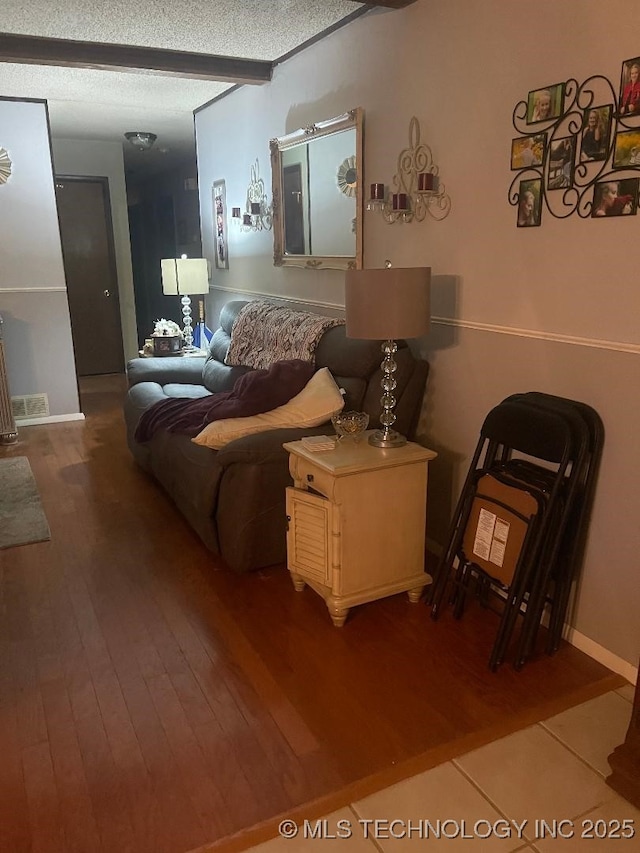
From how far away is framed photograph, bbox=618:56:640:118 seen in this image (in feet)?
5.95

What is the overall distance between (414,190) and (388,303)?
743mm

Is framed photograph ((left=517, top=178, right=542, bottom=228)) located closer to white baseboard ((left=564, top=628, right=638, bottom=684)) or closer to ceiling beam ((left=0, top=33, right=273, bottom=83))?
white baseboard ((left=564, top=628, right=638, bottom=684))

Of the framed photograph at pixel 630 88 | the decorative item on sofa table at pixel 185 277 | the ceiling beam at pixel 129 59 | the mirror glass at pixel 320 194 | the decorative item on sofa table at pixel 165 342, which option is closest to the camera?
the framed photograph at pixel 630 88

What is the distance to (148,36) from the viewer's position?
3387 millimetres

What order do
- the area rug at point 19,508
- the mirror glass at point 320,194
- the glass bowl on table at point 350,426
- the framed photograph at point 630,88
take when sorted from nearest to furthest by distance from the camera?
the framed photograph at point 630,88 < the glass bowl on table at point 350,426 < the area rug at point 19,508 < the mirror glass at point 320,194

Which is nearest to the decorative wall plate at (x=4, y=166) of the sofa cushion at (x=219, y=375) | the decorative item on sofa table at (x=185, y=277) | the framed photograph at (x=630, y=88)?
the decorative item on sofa table at (x=185, y=277)

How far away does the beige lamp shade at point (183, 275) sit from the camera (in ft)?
16.6

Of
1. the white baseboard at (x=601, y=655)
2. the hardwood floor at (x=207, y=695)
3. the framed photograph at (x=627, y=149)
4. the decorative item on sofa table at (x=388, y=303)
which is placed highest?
the framed photograph at (x=627, y=149)

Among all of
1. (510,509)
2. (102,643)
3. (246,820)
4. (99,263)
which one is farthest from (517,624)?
(99,263)

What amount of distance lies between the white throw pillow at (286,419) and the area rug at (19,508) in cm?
101

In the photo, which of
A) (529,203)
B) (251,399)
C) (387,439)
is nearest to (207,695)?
(387,439)

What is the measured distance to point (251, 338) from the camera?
395 cm

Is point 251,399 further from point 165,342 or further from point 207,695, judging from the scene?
point 165,342

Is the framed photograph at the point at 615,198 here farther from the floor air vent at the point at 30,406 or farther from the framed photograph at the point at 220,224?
the floor air vent at the point at 30,406
